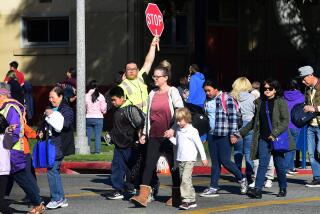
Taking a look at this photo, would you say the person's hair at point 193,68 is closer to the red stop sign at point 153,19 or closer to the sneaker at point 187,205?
the red stop sign at point 153,19

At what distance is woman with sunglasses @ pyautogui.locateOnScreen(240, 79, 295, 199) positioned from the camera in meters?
13.3

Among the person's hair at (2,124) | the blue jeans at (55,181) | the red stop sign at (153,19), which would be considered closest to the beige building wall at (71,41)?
the red stop sign at (153,19)

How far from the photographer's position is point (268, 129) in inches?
526

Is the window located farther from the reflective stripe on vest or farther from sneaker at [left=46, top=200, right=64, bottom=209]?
the reflective stripe on vest

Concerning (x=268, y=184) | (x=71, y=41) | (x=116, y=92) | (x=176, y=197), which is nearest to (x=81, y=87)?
(x=268, y=184)

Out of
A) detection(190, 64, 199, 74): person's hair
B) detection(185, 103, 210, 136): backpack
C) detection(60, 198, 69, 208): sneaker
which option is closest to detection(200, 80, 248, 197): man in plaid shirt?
detection(185, 103, 210, 136): backpack

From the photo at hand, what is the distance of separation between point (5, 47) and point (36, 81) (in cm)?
142

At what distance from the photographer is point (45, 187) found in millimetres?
15164

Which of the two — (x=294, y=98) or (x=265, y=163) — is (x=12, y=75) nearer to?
(x=294, y=98)

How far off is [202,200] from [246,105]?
2287 millimetres

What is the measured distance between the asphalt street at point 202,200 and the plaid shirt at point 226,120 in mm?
947

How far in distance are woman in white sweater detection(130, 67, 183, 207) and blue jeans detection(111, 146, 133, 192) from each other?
58cm

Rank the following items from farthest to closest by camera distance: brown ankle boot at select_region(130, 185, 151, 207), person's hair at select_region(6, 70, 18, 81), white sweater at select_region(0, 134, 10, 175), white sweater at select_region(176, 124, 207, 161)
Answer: person's hair at select_region(6, 70, 18, 81)
brown ankle boot at select_region(130, 185, 151, 207)
white sweater at select_region(176, 124, 207, 161)
white sweater at select_region(0, 134, 10, 175)

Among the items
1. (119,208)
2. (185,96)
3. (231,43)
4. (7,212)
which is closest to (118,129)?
(119,208)
